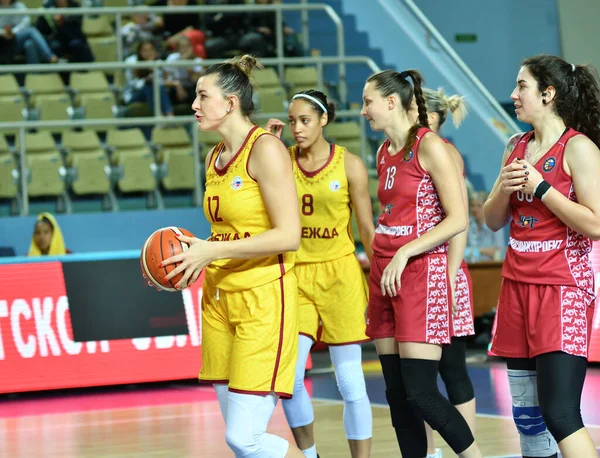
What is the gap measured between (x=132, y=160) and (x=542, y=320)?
8.16 metres

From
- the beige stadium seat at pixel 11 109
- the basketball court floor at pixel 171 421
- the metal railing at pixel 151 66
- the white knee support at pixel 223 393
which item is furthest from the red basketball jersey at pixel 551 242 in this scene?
the beige stadium seat at pixel 11 109

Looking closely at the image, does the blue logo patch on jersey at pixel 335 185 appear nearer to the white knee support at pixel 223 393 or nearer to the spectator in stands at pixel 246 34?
the white knee support at pixel 223 393

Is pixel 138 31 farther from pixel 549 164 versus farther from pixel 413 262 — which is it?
pixel 549 164

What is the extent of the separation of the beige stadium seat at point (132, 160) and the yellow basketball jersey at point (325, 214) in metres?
6.55

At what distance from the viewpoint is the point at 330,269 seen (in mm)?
5152

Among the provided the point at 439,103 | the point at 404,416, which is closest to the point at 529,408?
the point at 404,416

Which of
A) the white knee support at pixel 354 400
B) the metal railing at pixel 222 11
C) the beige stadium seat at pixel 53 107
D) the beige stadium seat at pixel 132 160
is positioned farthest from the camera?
the metal railing at pixel 222 11

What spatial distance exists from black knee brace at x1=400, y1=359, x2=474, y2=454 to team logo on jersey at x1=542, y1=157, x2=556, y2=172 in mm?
932

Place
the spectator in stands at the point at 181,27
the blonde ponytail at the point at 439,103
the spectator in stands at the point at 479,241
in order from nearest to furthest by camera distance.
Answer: the blonde ponytail at the point at 439,103, the spectator in stands at the point at 479,241, the spectator in stands at the point at 181,27

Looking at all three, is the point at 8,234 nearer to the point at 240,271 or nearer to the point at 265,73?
the point at 265,73

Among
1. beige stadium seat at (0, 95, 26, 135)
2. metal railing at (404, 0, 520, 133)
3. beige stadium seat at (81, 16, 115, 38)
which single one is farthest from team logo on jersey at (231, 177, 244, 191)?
beige stadium seat at (81, 16, 115, 38)

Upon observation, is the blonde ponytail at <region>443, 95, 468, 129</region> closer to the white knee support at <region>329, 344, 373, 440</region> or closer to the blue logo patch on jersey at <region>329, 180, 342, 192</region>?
the blue logo patch on jersey at <region>329, 180, 342, 192</region>

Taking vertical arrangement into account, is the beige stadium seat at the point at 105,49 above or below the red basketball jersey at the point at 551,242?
above

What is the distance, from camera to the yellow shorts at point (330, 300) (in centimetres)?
512
